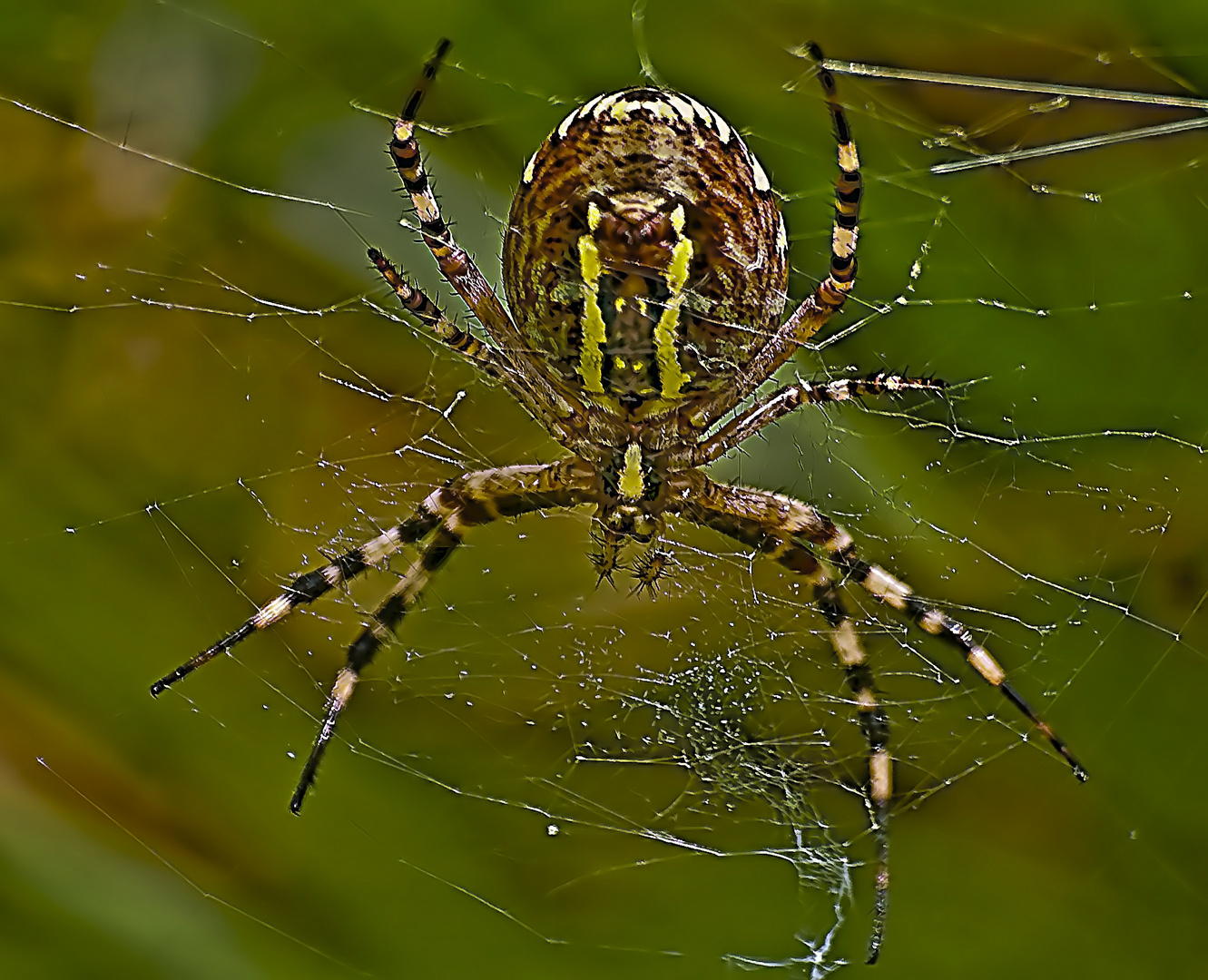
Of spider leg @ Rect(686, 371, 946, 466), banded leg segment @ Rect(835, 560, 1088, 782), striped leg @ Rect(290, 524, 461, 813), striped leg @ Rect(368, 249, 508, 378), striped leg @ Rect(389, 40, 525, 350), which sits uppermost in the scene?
striped leg @ Rect(389, 40, 525, 350)

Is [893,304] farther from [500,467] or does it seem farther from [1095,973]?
[1095,973]

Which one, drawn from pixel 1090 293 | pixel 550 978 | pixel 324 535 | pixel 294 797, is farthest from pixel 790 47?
pixel 550 978

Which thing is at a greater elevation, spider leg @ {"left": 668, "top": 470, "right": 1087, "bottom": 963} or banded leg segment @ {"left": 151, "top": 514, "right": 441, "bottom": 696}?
spider leg @ {"left": 668, "top": 470, "right": 1087, "bottom": 963}

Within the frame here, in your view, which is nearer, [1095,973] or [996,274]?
[996,274]

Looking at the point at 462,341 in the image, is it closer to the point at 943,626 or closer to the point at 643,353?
the point at 643,353

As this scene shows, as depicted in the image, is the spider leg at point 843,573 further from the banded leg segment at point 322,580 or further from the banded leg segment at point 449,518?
the banded leg segment at point 322,580

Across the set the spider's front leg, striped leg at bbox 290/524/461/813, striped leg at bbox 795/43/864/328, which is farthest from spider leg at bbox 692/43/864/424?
striped leg at bbox 290/524/461/813

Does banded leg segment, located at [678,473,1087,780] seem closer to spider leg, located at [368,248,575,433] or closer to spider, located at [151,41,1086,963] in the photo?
spider, located at [151,41,1086,963]
